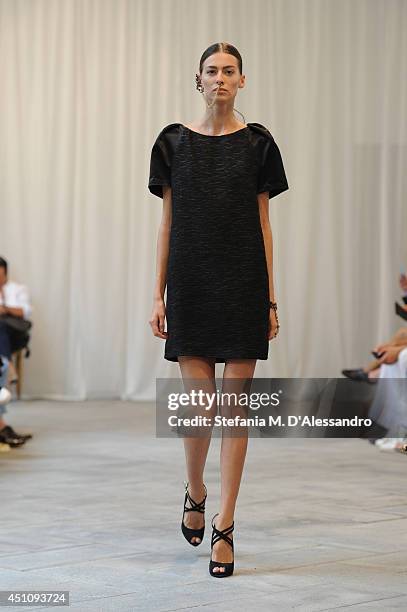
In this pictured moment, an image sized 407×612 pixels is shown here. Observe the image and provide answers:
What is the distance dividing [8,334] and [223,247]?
4.36m

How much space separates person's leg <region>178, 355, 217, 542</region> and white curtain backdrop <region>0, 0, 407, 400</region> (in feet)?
17.9

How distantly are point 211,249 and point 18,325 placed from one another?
14.4 ft

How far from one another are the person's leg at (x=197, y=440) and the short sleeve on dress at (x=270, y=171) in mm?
487

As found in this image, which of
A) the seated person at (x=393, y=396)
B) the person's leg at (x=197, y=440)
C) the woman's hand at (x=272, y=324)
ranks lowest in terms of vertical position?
the seated person at (x=393, y=396)

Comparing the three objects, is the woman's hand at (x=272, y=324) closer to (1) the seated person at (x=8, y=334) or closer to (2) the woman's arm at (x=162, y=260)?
(2) the woman's arm at (x=162, y=260)

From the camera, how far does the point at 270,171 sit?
3.16 metres

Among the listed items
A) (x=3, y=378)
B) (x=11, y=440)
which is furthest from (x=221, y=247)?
(x=3, y=378)

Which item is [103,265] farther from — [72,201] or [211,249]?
[211,249]

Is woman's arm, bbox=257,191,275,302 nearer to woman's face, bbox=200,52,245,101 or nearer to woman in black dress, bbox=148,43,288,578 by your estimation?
woman in black dress, bbox=148,43,288,578

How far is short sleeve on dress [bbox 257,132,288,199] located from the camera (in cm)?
316

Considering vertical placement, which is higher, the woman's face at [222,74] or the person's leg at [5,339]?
the woman's face at [222,74]

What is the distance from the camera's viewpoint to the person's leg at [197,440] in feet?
10.3

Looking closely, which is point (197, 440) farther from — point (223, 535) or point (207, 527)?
point (207, 527)

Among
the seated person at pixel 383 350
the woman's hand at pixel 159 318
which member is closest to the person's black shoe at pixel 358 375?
the seated person at pixel 383 350
